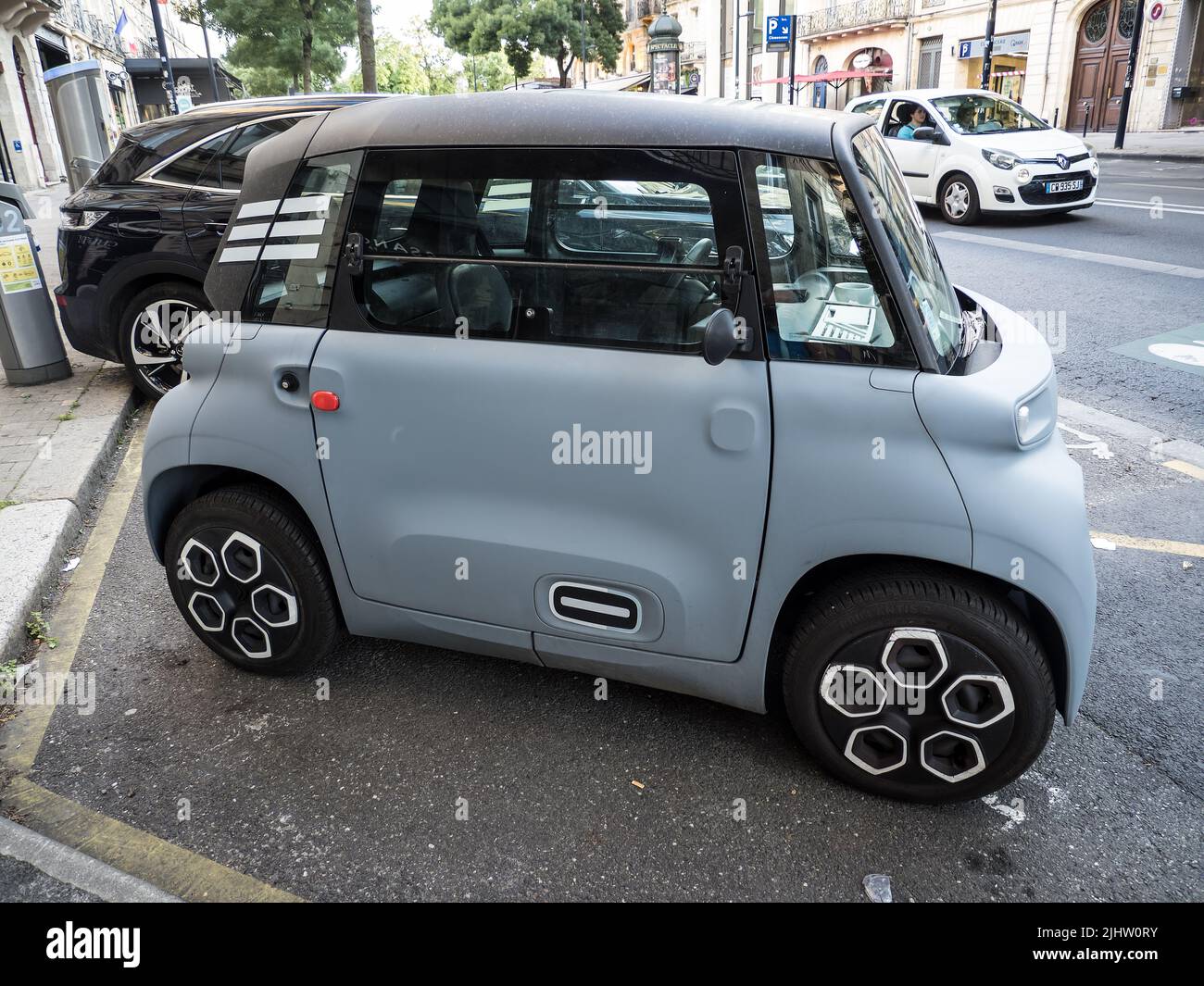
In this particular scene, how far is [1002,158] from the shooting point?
1169 cm

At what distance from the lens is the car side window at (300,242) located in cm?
267

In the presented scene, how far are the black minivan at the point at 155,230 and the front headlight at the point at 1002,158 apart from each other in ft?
29.1

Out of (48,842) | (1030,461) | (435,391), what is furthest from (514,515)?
(48,842)

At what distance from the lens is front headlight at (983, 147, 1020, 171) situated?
1160 centimetres

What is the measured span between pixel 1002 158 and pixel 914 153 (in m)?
1.49

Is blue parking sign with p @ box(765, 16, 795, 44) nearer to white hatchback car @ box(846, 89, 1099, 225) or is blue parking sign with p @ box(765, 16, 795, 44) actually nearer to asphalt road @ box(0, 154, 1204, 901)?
white hatchback car @ box(846, 89, 1099, 225)

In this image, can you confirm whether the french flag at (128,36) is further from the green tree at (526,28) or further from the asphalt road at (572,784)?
the asphalt road at (572,784)

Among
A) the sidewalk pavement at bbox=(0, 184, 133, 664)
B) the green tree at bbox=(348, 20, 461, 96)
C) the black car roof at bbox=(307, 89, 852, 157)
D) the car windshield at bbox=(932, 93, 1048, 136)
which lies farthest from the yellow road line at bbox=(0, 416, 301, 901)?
the green tree at bbox=(348, 20, 461, 96)

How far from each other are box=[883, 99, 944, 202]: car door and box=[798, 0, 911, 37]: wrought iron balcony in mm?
33047

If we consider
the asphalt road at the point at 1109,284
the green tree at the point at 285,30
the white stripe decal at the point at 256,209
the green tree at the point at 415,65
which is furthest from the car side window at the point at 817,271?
the green tree at the point at 415,65

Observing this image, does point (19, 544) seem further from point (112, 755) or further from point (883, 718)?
point (883, 718)

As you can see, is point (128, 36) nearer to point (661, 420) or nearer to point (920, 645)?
point (661, 420)

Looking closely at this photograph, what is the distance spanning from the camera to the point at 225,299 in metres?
2.90

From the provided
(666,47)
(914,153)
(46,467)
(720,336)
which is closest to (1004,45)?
(666,47)
